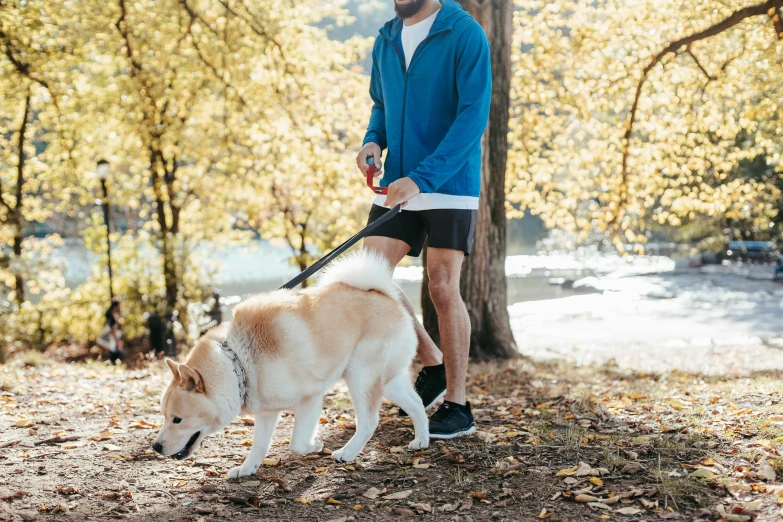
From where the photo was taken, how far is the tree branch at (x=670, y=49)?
8.49 meters

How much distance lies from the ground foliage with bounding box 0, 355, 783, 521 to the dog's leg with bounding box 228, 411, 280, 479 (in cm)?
6

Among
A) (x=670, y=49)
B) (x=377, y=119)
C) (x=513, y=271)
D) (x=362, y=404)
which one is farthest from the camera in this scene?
(x=513, y=271)

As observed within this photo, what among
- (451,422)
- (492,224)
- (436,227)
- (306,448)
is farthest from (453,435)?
(492,224)

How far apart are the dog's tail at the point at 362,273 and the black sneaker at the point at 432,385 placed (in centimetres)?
85

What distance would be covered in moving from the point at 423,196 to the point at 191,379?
1.59 m

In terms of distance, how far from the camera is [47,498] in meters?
3.06

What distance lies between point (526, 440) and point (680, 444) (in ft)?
2.63

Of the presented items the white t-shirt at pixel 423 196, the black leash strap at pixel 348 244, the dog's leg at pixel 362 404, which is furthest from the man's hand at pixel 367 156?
the dog's leg at pixel 362 404

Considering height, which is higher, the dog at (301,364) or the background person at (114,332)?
the dog at (301,364)

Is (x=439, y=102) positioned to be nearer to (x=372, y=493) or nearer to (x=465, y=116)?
(x=465, y=116)

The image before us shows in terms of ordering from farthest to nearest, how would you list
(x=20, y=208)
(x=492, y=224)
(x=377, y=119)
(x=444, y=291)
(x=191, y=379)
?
(x=20, y=208) < (x=492, y=224) < (x=377, y=119) < (x=444, y=291) < (x=191, y=379)

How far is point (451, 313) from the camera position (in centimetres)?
384

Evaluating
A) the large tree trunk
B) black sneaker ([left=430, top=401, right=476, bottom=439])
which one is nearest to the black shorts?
black sneaker ([left=430, top=401, right=476, bottom=439])

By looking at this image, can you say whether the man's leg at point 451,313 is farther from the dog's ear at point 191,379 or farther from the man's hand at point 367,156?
the dog's ear at point 191,379
